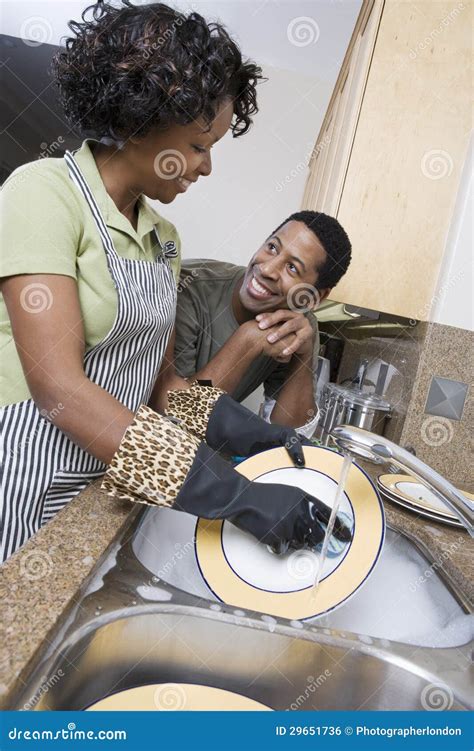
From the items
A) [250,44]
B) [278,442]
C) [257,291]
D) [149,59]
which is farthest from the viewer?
[250,44]

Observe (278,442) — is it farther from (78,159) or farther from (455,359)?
(455,359)

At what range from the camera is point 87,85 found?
85 cm

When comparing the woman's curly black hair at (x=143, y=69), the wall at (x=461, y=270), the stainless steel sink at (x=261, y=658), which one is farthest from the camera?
the wall at (x=461, y=270)

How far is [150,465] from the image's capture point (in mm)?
670

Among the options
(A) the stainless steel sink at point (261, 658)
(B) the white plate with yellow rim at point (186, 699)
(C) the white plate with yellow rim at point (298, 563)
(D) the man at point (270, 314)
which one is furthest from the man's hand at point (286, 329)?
(B) the white plate with yellow rim at point (186, 699)

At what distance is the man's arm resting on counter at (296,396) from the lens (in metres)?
1.53

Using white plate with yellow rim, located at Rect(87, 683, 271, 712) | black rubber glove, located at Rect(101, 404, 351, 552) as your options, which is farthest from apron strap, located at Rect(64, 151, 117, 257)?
white plate with yellow rim, located at Rect(87, 683, 271, 712)

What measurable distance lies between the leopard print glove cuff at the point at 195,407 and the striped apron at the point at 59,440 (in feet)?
0.48

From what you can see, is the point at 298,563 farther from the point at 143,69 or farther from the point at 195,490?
the point at 143,69

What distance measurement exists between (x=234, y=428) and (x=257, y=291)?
600 mm

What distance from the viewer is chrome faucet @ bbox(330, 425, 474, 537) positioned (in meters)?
0.53

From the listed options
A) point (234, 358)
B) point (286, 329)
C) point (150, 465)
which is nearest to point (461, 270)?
point (286, 329)

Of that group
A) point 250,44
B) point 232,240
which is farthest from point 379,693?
point 250,44

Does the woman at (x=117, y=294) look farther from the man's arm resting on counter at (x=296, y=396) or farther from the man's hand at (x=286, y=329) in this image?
the man's arm resting on counter at (x=296, y=396)
